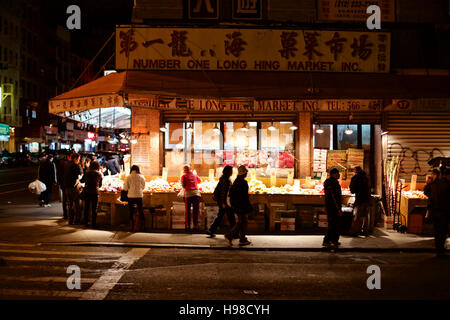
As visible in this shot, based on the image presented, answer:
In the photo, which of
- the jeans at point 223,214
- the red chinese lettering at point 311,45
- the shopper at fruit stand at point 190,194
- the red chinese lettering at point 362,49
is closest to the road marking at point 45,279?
the jeans at point 223,214

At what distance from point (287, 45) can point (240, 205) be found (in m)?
7.21

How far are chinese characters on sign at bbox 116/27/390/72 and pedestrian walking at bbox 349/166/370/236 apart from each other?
16.5ft

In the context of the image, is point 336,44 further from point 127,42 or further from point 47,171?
point 47,171

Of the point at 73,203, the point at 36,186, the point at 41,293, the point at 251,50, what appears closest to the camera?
the point at 41,293

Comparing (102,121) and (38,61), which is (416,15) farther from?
(38,61)

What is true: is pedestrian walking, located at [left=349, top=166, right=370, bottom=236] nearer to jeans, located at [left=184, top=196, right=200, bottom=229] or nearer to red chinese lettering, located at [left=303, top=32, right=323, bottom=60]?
jeans, located at [left=184, top=196, right=200, bottom=229]

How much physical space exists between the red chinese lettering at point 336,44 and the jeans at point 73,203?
409 inches

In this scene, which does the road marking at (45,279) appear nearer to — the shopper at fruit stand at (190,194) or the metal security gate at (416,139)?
the shopper at fruit stand at (190,194)

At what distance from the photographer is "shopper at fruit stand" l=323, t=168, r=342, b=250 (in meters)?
10.5

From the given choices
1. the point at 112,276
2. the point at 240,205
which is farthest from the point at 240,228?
the point at 112,276

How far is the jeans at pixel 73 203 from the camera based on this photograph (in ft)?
44.3

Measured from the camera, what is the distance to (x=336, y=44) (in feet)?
49.7
